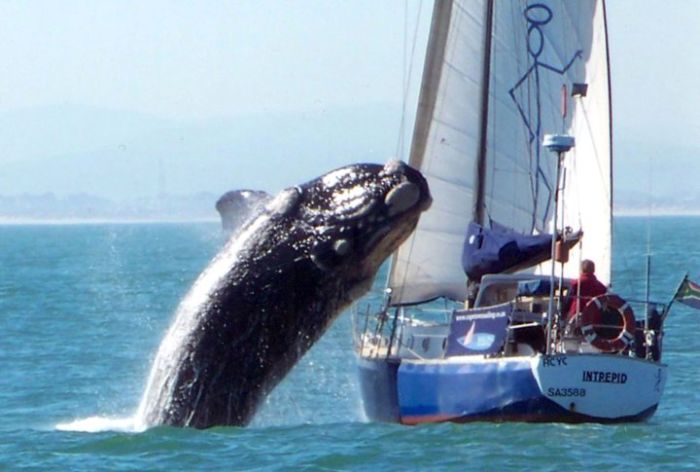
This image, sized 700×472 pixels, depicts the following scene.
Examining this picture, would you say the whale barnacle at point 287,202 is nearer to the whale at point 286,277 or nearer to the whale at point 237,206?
the whale at point 286,277

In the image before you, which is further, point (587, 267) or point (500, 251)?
point (500, 251)

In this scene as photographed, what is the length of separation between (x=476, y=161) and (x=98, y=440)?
944 cm

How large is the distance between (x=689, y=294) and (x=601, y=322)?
1.68 meters

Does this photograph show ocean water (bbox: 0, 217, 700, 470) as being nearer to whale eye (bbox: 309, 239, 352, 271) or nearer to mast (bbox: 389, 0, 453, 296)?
whale eye (bbox: 309, 239, 352, 271)

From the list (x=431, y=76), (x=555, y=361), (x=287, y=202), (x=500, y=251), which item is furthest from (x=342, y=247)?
(x=431, y=76)

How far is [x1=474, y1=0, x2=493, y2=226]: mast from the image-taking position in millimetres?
27391

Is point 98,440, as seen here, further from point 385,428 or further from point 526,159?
point 526,159

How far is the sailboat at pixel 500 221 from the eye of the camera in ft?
74.1

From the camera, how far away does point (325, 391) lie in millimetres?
27859

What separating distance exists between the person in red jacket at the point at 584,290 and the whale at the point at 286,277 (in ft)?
16.4

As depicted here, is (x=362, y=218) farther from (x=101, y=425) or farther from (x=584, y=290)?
(x=101, y=425)

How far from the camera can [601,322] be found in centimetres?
2242

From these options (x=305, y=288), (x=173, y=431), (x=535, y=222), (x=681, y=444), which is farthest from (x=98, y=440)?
(x=535, y=222)

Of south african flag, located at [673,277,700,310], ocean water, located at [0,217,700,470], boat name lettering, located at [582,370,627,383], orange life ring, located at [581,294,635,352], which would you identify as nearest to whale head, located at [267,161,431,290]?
ocean water, located at [0,217,700,470]
